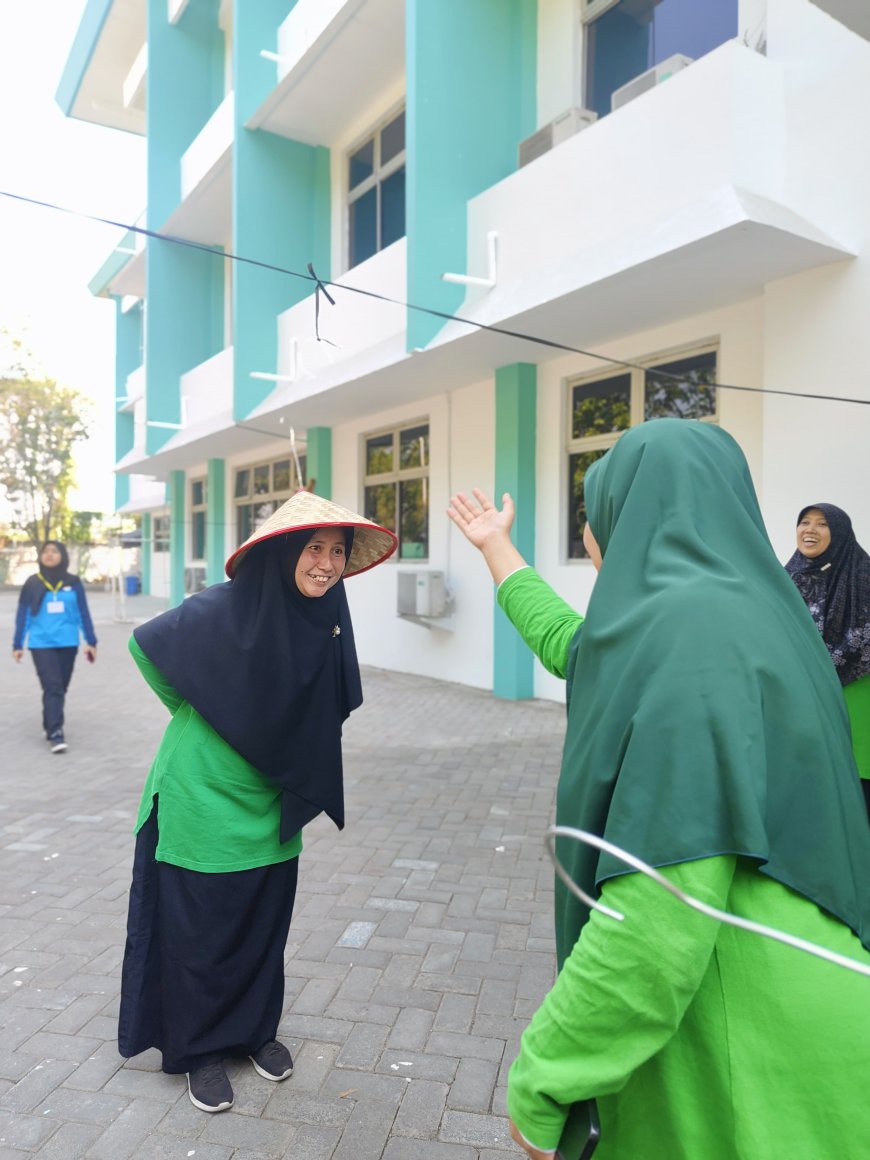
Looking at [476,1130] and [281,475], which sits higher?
[281,475]

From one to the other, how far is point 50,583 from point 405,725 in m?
3.46

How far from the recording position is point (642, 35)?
727cm

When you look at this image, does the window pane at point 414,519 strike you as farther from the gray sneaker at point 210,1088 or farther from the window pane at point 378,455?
the gray sneaker at point 210,1088

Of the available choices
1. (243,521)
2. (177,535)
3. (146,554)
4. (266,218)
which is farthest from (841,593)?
(146,554)

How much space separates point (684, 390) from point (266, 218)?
7.20m

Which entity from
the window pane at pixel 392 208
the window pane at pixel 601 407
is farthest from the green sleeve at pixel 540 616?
the window pane at pixel 392 208

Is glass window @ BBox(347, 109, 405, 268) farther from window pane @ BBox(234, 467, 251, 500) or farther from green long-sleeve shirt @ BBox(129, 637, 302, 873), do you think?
green long-sleeve shirt @ BBox(129, 637, 302, 873)

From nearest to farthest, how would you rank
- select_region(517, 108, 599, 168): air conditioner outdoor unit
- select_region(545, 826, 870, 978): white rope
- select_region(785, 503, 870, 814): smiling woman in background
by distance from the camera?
1. select_region(545, 826, 870, 978): white rope
2. select_region(785, 503, 870, 814): smiling woman in background
3. select_region(517, 108, 599, 168): air conditioner outdoor unit

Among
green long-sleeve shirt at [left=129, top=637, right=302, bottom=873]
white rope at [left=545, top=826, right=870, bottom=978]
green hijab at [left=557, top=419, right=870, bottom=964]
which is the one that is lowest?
green long-sleeve shirt at [left=129, top=637, right=302, bottom=873]

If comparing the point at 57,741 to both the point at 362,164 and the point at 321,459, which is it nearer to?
the point at 321,459

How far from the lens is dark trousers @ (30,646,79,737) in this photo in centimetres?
715

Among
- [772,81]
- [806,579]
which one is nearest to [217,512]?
[772,81]

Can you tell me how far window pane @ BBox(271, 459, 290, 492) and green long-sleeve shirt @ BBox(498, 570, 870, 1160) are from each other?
523 inches

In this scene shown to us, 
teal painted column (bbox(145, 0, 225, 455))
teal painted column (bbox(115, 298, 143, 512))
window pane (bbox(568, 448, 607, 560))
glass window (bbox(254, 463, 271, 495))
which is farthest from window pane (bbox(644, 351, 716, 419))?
teal painted column (bbox(115, 298, 143, 512))
